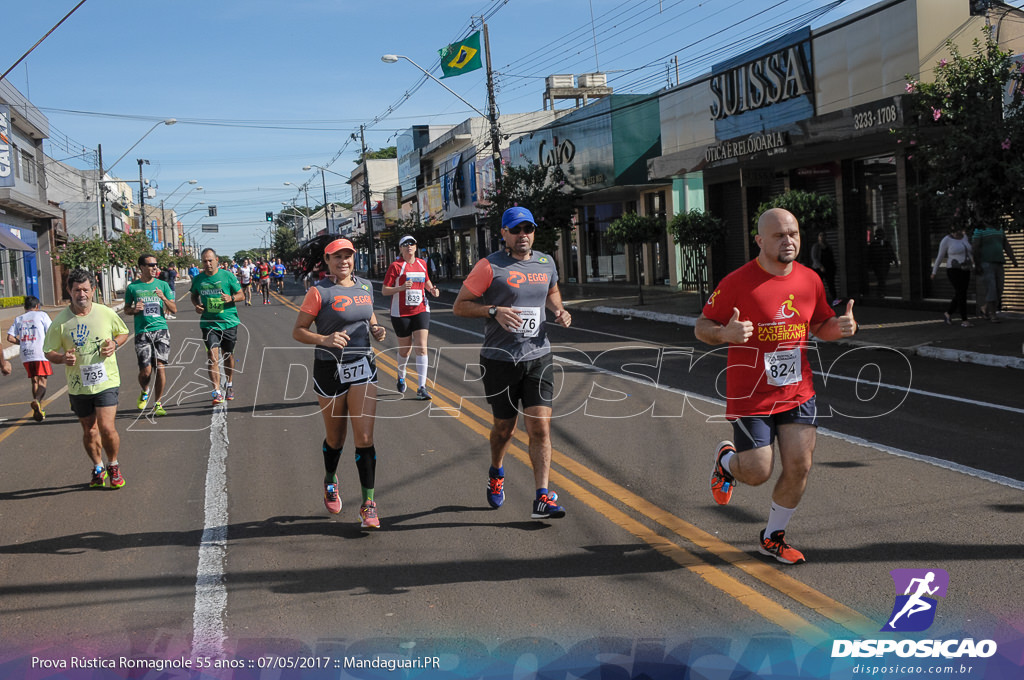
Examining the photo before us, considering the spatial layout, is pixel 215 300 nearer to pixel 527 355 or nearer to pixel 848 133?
pixel 527 355

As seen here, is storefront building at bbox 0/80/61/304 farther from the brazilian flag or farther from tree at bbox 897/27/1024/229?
tree at bbox 897/27/1024/229

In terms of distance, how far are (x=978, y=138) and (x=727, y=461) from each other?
9.88 m

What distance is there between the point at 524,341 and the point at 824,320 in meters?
1.90

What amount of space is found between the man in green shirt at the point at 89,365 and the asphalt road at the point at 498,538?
0.41 meters

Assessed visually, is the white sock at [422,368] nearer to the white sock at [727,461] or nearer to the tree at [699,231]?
the white sock at [727,461]

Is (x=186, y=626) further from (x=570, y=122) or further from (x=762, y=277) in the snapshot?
(x=570, y=122)

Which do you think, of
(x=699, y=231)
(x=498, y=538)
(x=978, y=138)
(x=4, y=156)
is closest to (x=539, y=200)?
(x=699, y=231)

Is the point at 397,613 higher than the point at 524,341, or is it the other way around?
the point at 524,341

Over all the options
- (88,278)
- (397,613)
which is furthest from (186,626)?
(88,278)

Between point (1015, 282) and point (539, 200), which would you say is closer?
point (1015, 282)

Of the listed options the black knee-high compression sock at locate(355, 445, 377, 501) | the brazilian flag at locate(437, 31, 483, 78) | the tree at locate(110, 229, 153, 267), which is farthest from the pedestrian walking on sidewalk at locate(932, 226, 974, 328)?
the tree at locate(110, 229, 153, 267)

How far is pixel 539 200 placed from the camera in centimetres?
3238

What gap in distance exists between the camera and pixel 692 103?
1131 inches

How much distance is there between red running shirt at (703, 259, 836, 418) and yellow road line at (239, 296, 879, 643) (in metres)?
0.84
